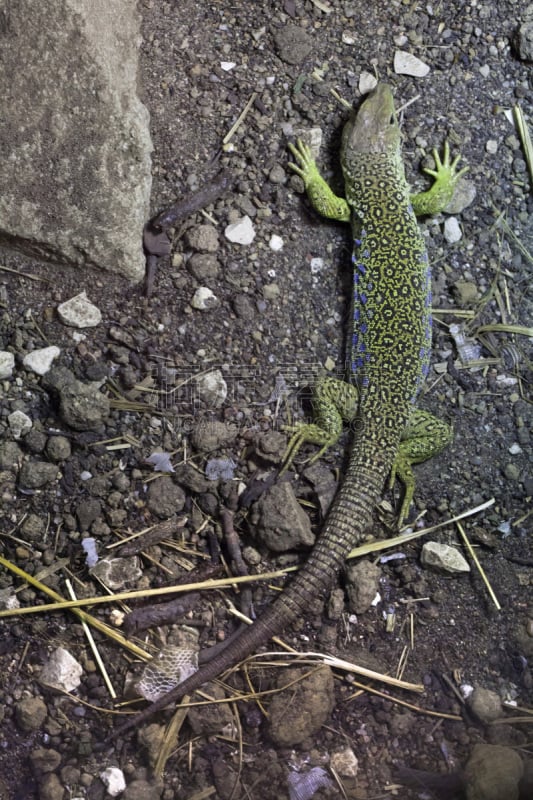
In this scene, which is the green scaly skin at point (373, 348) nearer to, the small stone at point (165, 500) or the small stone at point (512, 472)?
the small stone at point (512, 472)

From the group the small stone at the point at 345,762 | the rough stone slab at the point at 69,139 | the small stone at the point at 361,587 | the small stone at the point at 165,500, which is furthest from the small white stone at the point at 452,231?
the small stone at the point at 345,762

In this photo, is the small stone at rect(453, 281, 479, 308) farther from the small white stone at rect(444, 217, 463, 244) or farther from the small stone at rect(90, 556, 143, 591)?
the small stone at rect(90, 556, 143, 591)

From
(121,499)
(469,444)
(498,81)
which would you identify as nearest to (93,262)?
(121,499)

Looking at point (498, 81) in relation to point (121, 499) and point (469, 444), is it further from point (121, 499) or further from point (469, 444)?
point (121, 499)

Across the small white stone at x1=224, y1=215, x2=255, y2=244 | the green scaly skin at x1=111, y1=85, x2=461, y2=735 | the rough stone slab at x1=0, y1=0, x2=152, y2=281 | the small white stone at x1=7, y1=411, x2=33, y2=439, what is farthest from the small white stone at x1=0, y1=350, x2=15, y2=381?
the green scaly skin at x1=111, y1=85, x2=461, y2=735

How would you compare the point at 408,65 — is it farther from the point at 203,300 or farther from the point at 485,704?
the point at 485,704
